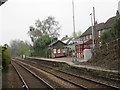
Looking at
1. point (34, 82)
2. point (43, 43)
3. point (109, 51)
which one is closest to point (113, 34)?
point (109, 51)

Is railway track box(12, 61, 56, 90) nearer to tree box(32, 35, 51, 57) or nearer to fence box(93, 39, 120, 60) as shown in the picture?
fence box(93, 39, 120, 60)

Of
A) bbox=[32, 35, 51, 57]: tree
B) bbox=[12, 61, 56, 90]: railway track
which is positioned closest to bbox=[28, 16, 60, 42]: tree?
bbox=[32, 35, 51, 57]: tree

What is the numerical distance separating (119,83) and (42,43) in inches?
1837

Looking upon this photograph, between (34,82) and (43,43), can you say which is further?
(43,43)

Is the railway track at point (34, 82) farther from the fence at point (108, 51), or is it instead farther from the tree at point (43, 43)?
the tree at point (43, 43)

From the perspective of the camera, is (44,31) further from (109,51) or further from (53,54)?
(109,51)

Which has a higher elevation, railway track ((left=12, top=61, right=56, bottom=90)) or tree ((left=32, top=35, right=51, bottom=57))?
tree ((left=32, top=35, right=51, bottom=57))

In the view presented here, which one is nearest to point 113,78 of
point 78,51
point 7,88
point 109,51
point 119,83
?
point 119,83

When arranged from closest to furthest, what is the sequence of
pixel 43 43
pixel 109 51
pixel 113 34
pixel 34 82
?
pixel 34 82 < pixel 109 51 < pixel 113 34 < pixel 43 43

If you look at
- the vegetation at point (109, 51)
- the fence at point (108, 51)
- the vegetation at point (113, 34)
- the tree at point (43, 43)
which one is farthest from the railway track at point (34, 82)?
the tree at point (43, 43)

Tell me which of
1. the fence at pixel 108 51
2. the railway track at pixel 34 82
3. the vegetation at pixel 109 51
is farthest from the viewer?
the fence at pixel 108 51

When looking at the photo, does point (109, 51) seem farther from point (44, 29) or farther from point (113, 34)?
point (44, 29)

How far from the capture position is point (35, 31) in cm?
6681

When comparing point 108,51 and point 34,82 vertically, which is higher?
point 108,51
